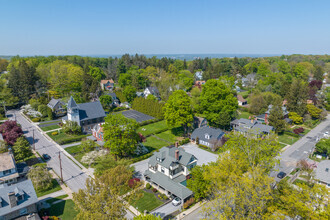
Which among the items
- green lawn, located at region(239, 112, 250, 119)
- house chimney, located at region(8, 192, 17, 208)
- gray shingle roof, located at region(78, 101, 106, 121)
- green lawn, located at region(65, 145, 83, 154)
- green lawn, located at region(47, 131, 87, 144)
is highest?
gray shingle roof, located at region(78, 101, 106, 121)

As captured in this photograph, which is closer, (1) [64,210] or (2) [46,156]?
(1) [64,210]

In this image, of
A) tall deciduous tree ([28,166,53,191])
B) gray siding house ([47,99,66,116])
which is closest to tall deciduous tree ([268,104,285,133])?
tall deciduous tree ([28,166,53,191])

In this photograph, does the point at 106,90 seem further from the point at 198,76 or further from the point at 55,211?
the point at 55,211

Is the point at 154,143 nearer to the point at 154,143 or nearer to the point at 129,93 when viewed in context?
the point at 154,143

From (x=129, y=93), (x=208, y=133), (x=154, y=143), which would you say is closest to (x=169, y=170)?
(x=154, y=143)

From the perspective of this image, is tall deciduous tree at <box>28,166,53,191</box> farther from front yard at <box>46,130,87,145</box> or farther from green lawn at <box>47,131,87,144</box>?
green lawn at <box>47,131,87,144</box>

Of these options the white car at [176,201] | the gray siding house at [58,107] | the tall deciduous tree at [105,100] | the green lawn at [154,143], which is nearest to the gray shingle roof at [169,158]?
the white car at [176,201]

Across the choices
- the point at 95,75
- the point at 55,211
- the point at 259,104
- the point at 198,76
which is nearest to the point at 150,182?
the point at 55,211
